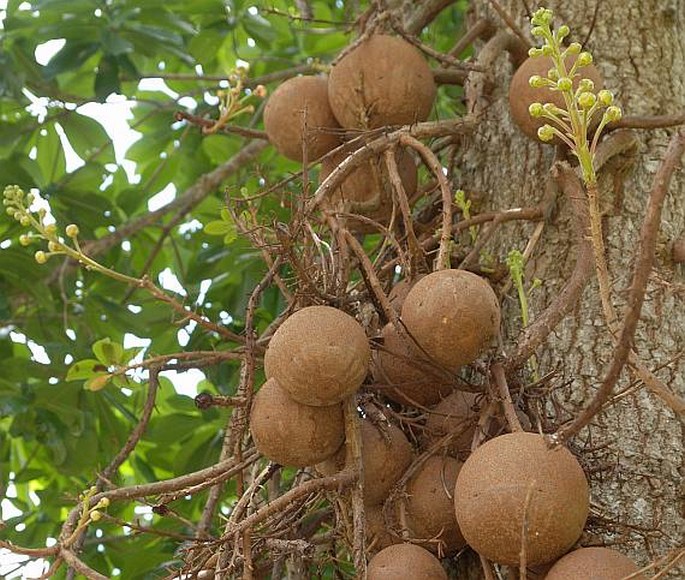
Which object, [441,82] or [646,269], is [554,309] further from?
[441,82]

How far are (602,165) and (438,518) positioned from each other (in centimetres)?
72

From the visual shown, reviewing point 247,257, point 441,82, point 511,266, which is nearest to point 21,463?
point 247,257

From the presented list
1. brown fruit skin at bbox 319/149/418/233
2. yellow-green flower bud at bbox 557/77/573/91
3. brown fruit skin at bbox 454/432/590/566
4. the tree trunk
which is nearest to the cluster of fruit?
brown fruit skin at bbox 454/432/590/566

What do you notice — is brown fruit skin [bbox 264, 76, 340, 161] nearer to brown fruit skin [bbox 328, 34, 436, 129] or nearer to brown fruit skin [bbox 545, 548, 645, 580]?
brown fruit skin [bbox 328, 34, 436, 129]

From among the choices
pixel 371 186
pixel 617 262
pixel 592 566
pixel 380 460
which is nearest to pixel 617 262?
A: pixel 617 262

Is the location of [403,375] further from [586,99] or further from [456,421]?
[586,99]

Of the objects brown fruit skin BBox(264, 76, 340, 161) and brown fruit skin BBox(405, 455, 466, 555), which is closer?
brown fruit skin BBox(405, 455, 466, 555)

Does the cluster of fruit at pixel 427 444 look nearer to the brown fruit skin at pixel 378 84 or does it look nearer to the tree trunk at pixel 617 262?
the tree trunk at pixel 617 262

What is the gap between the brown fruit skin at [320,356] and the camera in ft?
4.58

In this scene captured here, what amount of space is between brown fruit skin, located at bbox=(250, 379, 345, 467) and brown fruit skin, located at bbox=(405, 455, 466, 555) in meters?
0.13

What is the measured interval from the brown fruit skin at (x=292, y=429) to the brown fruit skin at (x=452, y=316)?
167 millimetres

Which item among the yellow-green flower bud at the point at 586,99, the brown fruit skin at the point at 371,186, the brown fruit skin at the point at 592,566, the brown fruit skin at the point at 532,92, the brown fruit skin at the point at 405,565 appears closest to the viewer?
the yellow-green flower bud at the point at 586,99

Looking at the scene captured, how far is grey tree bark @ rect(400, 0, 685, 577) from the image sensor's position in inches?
62.5

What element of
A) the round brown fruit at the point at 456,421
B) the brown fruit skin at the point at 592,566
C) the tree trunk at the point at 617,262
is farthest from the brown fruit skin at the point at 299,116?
the brown fruit skin at the point at 592,566
